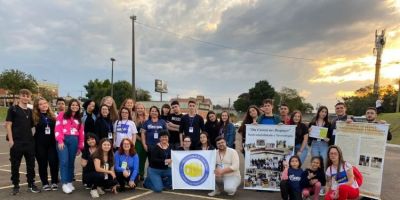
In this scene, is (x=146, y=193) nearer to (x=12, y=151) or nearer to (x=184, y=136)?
(x=184, y=136)

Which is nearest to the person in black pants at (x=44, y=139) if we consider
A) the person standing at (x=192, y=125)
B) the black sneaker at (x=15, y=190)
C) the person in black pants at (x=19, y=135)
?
the person in black pants at (x=19, y=135)

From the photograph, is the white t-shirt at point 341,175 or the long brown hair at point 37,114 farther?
the long brown hair at point 37,114

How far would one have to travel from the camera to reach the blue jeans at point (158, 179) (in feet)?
24.9

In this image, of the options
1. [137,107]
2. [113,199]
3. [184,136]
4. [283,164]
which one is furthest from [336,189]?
[137,107]

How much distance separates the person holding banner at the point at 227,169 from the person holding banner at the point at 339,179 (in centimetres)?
184

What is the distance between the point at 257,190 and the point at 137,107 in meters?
3.57

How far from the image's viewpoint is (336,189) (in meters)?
6.30

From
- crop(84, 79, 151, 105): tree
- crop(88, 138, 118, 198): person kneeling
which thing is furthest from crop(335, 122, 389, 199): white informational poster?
crop(84, 79, 151, 105): tree

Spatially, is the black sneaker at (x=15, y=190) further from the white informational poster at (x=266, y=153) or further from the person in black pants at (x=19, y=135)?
the white informational poster at (x=266, y=153)

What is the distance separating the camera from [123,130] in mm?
7934

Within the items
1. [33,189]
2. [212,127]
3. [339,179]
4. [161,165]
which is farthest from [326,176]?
[33,189]

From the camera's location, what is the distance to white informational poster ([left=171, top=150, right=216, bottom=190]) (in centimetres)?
751

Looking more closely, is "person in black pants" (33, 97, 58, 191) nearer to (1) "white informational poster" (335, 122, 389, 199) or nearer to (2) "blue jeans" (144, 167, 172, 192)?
(2) "blue jeans" (144, 167, 172, 192)

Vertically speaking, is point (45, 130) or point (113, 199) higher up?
point (45, 130)
